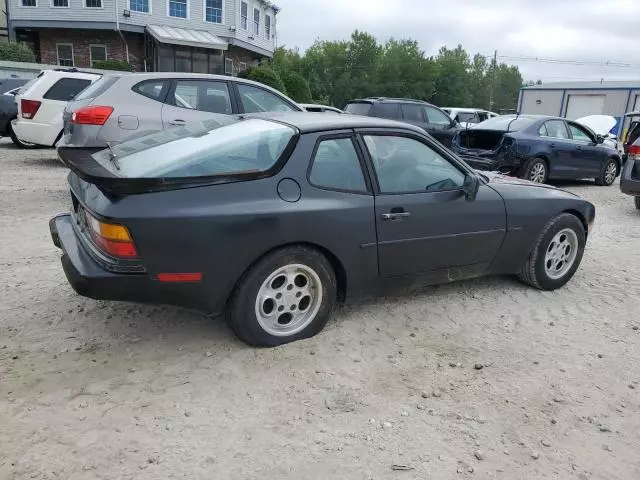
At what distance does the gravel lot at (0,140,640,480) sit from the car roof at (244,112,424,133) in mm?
1360

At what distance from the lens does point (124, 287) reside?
9.66 feet

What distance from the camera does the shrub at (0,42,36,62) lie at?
24156 millimetres

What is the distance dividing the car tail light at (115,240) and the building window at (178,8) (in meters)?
28.1

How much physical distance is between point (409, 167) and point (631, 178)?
5943 mm

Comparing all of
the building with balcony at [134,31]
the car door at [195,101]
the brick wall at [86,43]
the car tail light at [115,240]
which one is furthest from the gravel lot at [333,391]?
the brick wall at [86,43]

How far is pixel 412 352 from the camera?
351 cm

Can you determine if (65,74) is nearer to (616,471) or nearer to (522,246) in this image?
(522,246)

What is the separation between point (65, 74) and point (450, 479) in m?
10.5

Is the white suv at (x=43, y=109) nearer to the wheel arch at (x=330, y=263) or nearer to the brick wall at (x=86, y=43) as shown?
the wheel arch at (x=330, y=263)

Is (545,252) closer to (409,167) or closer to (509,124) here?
(409,167)

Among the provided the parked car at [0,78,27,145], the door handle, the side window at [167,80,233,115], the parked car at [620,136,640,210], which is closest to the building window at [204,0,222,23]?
the parked car at [0,78,27,145]

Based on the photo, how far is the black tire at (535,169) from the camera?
31.6 ft

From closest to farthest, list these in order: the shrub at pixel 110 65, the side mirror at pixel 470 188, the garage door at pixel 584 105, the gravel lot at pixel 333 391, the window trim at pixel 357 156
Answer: the gravel lot at pixel 333 391
the window trim at pixel 357 156
the side mirror at pixel 470 188
the shrub at pixel 110 65
the garage door at pixel 584 105

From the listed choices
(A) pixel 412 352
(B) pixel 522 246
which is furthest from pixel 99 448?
(B) pixel 522 246
